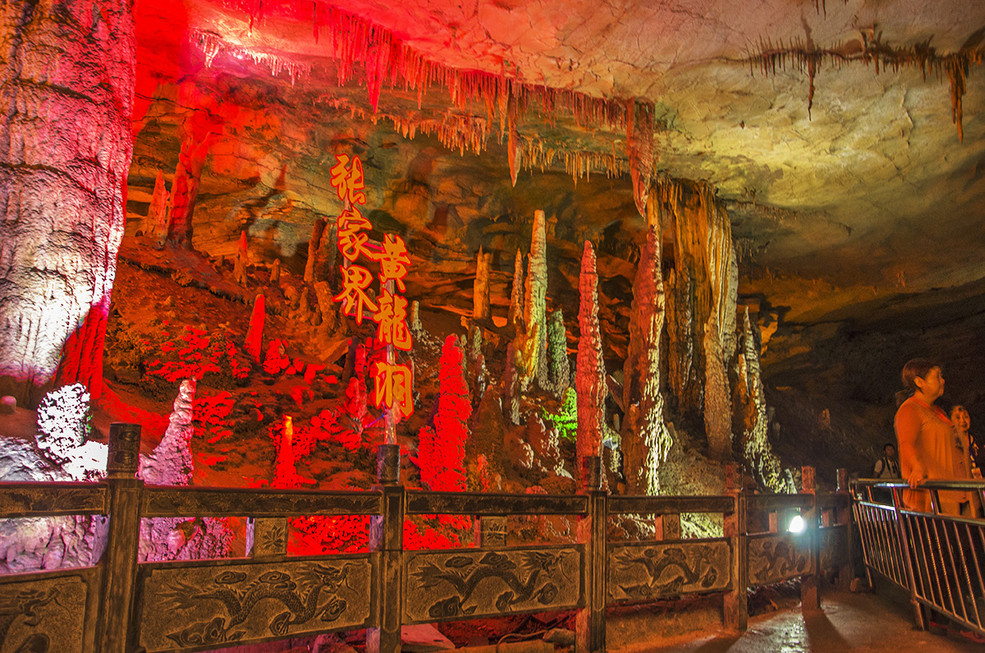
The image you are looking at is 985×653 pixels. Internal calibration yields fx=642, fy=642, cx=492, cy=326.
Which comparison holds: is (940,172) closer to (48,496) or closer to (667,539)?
(667,539)

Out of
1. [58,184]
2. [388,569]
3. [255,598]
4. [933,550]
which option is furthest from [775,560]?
[58,184]

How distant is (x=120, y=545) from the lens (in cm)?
291

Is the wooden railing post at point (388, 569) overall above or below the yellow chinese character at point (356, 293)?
below

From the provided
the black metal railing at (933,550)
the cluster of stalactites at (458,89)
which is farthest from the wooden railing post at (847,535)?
the cluster of stalactites at (458,89)

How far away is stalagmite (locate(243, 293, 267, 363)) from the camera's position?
46.9 ft

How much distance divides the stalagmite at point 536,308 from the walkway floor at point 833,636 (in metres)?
9.46

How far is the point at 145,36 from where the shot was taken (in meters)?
10.1

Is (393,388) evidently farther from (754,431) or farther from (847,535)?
(754,431)

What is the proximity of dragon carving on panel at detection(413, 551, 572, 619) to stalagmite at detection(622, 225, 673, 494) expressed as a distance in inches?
345

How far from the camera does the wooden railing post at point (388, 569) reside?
3.65 metres

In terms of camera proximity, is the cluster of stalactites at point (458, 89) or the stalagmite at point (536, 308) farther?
the stalagmite at point (536, 308)

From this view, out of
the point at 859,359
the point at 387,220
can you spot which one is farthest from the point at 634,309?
the point at 859,359

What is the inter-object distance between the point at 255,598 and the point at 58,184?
3.94 meters

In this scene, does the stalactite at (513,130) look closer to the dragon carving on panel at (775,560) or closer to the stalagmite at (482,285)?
the dragon carving on panel at (775,560)
